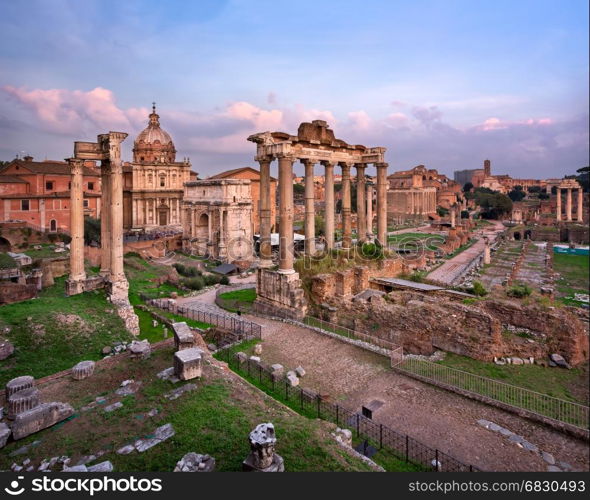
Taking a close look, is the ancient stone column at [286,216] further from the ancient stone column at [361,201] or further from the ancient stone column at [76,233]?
the ancient stone column at [76,233]

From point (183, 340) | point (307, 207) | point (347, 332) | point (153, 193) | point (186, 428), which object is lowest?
point (347, 332)

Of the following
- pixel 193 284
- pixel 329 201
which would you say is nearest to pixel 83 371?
pixel 329 201

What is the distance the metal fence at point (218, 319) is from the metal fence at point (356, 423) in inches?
105

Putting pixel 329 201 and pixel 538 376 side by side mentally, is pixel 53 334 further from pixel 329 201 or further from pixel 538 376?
pixel 538 376

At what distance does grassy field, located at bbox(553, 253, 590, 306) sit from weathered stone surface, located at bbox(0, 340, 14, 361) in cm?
2128

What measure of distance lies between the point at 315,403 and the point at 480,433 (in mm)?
3685

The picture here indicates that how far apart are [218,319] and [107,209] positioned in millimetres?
7001

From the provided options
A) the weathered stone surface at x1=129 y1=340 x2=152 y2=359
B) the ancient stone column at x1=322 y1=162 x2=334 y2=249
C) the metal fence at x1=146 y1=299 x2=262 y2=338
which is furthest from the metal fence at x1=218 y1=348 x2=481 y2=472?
the ancient stone column at x1=322 y1=162 x2=334 y2=249

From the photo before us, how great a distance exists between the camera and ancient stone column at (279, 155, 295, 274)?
17.0 meters

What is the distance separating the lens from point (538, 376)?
1098 cm

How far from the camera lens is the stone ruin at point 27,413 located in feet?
24.9

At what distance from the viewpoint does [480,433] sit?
8.41 meters

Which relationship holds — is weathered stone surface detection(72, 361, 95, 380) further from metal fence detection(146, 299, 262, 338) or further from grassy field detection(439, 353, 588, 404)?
grassy field detection(439, 353, 588, 404)

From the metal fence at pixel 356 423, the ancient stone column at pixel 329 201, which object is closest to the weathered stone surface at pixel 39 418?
the metal fence at pixel 356 423
